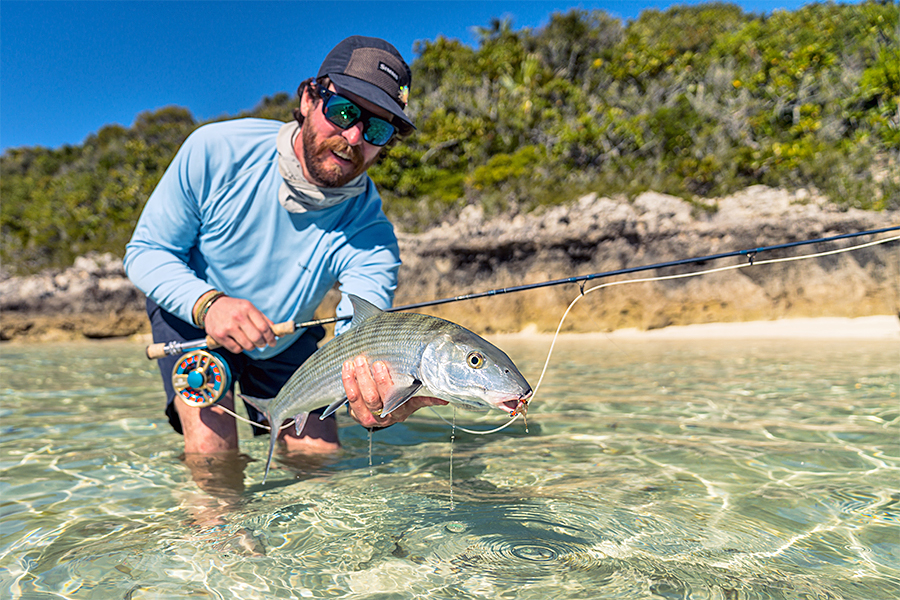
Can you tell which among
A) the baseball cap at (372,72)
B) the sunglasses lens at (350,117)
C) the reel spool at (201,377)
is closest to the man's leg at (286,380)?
the reel spool at (201,377)

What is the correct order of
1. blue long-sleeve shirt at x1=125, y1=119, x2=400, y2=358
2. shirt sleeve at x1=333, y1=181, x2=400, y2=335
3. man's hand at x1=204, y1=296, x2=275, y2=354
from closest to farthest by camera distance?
man's hand at x1=204, y1=296, x2=275, y2=354 < blue long-sleeve shirt at x1=125, y1=119, x2=400, y2=358 < shirt sleeve at x1=333, y1=181, x2=400, y2=335

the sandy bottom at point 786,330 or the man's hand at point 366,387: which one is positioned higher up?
the man's hand at point 366,387

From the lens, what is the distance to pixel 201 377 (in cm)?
343

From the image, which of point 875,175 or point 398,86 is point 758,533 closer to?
point 398,86

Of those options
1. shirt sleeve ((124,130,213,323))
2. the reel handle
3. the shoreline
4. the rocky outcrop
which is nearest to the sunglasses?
shirt sleeve ((124,130,213,323))

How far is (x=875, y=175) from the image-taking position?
15633 mm

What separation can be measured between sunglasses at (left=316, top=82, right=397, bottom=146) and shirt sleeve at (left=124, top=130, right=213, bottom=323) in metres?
0.86

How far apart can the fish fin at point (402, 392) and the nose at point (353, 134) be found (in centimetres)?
162

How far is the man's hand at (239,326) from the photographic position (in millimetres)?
2867

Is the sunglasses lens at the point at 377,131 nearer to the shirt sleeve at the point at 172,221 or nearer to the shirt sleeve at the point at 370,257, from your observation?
the shirt sleeve at the point at 370,257

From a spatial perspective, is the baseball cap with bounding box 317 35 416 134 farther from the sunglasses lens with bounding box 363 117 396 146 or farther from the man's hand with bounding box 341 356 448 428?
the man's hand with bounding box 341 356 448 428

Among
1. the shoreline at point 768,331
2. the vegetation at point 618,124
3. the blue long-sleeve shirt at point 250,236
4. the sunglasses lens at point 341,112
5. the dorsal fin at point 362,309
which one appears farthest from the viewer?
the vegetation at point 618,124

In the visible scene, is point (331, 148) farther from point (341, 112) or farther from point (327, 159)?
point (341, 112)

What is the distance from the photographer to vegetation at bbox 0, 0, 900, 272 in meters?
16.8
